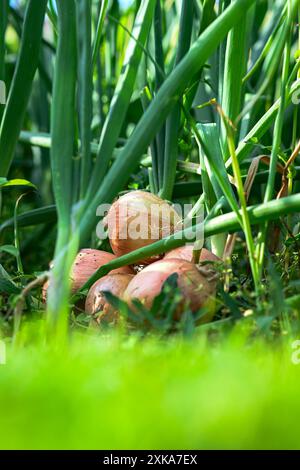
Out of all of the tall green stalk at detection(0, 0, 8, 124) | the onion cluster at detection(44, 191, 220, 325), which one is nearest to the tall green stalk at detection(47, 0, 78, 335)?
the onion cluster at detection(44, 191, 220, 325)

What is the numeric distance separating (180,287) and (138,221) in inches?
9.2

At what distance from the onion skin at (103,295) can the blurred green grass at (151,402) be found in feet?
1.07

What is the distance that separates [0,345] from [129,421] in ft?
1.32

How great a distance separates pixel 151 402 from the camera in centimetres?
75

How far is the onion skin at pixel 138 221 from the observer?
138 cm

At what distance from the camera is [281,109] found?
1.21 m

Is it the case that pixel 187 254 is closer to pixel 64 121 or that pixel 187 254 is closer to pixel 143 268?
pixel 143 268

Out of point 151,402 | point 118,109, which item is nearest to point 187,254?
point 118,109

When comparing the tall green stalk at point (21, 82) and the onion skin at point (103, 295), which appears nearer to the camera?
the onion skin at point (103, 295)

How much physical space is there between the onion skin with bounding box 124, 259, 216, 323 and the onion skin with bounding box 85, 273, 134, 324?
5 centimetres

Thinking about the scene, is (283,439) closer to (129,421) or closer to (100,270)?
(129,421)

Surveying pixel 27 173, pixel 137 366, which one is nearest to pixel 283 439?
pixel 137 366

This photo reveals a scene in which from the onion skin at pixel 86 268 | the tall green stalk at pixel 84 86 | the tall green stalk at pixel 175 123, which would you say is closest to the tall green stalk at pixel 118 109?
the tall green stalk at pixel 84 86

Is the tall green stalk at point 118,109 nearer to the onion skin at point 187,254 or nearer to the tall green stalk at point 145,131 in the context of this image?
the tall green stalk at point 145,131
